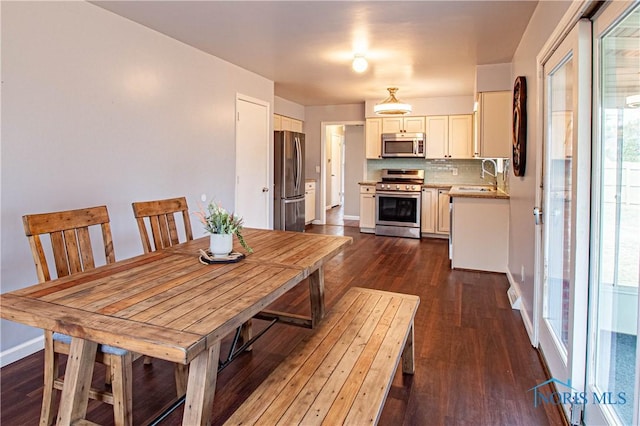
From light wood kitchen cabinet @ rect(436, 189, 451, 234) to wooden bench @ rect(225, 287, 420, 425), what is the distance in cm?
451

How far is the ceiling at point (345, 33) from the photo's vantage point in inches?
113

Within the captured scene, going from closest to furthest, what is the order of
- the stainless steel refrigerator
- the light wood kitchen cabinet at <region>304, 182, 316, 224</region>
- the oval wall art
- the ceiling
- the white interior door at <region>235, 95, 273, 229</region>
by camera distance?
the ceiling → the oval wall art → the white interior door at <region>235, 95, 273, 229</region> → the stainless steel refrigerator → the light wood kitchen cabinet at <region>304, 182, 316, 224</region>

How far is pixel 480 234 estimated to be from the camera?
4477 mm

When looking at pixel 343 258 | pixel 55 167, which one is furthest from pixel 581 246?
pixel 343 258

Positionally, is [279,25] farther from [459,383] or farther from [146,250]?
[459,383]

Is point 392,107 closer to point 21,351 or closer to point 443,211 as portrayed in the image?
point 443,211

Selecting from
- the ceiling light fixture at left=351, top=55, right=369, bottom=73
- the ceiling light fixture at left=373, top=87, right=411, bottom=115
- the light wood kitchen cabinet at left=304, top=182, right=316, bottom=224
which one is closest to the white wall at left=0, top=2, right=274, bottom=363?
the ceiling light fixture at left=351, top=55, right=369, bottom=73

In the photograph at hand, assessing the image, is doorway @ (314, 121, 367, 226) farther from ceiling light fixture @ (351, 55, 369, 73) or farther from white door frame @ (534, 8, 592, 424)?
white door frame @ (534, 8, 592, 424)

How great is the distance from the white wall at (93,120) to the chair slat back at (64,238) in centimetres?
80

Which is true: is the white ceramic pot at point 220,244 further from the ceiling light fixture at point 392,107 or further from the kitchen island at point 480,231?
the ceiling light fixture at point 392,107

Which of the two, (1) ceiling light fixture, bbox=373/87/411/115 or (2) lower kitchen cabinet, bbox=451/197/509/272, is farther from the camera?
(1) ceiling light fixture, bbox=373/87/411/115

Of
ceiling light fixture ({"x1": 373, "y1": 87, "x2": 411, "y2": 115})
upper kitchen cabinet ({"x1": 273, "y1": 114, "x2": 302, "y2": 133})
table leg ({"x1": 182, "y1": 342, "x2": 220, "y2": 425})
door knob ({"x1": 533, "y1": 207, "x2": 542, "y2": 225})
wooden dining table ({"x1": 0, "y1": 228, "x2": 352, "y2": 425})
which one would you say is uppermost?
upper kitchen cabinet ({"x1": 273, "y1": 114, "x2": 302, "y2": 133})

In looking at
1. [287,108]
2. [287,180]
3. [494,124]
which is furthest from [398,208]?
[287,108]

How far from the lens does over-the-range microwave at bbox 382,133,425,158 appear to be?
21.9ft
